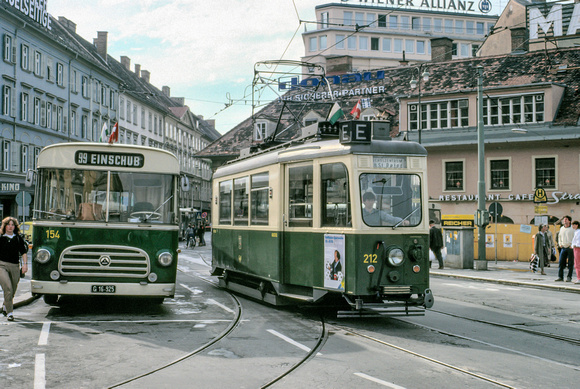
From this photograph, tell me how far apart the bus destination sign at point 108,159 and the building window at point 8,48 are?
3191 centimetres

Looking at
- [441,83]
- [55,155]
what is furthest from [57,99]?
[55,155]

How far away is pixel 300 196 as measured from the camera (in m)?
11.3

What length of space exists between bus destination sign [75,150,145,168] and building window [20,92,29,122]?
33.3 metres

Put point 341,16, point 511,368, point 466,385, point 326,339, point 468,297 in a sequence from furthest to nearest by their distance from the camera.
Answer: point 341,16 < point 468,297 < point 326,339 < point 511,368 < point 466,385

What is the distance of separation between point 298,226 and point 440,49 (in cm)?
4050

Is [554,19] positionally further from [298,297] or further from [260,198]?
[298,297]

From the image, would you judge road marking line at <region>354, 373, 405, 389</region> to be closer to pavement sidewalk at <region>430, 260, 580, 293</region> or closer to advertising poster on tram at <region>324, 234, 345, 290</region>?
advertising poster on tram at <region>324, 234, 345, 290</region>

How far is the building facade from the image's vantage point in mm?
80688

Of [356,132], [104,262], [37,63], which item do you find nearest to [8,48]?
[37,63]

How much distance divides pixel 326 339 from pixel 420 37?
80229 millimetres

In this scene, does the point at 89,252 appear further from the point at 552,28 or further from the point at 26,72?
the point at 552,28

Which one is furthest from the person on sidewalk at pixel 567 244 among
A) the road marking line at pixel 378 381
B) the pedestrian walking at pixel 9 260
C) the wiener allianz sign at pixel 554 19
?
the wiener allianz sign at pixel 554 19

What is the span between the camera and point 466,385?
667 cm

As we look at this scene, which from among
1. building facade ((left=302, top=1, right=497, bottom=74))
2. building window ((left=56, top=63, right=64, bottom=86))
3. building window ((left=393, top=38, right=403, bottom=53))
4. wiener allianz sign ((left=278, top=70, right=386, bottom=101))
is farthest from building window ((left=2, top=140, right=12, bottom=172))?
building window ((left=393, top=38, right=403, bottom=53))
